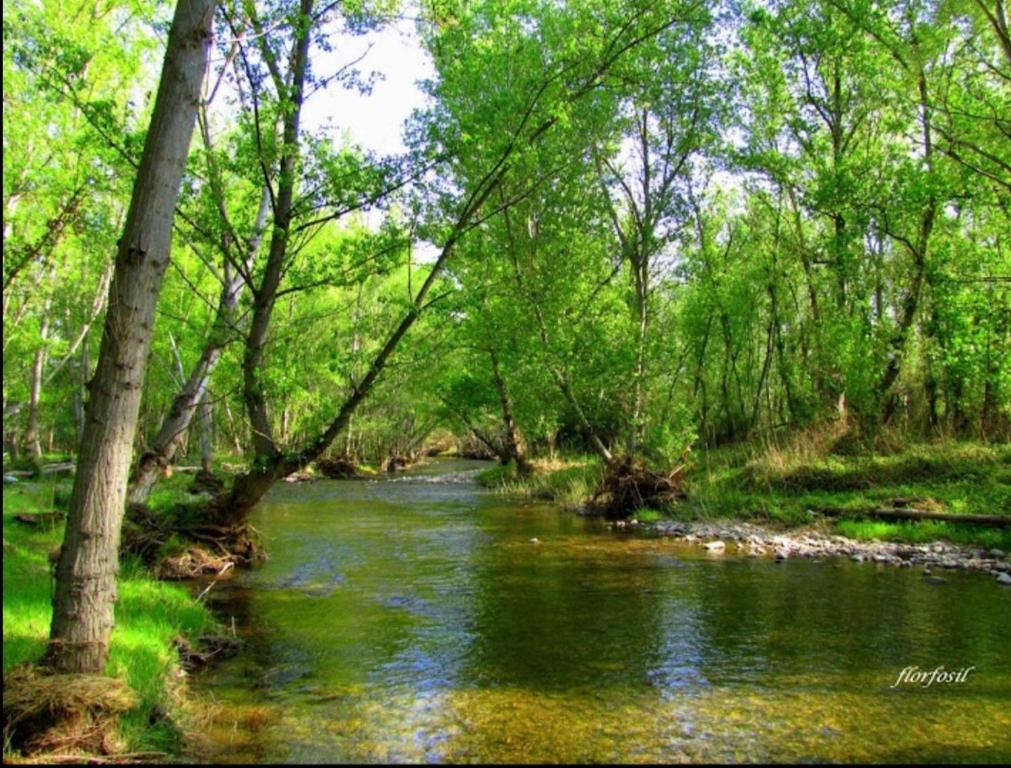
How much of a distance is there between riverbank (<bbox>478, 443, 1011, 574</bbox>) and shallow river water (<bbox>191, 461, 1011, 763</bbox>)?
1427mm

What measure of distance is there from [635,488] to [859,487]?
595 cm

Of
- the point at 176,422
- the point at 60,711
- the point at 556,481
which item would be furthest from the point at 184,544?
the point at 556,481

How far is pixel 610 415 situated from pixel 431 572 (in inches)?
519

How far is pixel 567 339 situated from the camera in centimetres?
2131

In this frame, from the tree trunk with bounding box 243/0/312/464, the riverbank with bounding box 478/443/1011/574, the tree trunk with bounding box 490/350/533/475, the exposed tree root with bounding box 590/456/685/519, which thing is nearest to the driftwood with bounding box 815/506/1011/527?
the riverbank with bounding box 478/443/1011/574

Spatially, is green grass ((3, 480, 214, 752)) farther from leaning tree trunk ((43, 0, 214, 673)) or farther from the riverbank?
the riverbank

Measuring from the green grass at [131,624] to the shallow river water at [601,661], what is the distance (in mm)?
454

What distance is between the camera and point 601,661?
7512 millimetres

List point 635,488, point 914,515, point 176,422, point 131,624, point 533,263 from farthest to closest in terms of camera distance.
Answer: point 533,263
point 635,488
point 914,515
point 176,422
point 131,624

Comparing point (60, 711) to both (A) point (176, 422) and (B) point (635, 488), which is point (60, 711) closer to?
(A) point (176, 422)

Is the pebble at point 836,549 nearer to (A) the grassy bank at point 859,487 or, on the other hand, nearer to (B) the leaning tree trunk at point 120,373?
(A) the grassy bank at point 859,487

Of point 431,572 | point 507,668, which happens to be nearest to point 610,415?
point 431,572

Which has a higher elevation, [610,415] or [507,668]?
[610,415]

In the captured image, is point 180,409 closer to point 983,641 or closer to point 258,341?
point 258,341
